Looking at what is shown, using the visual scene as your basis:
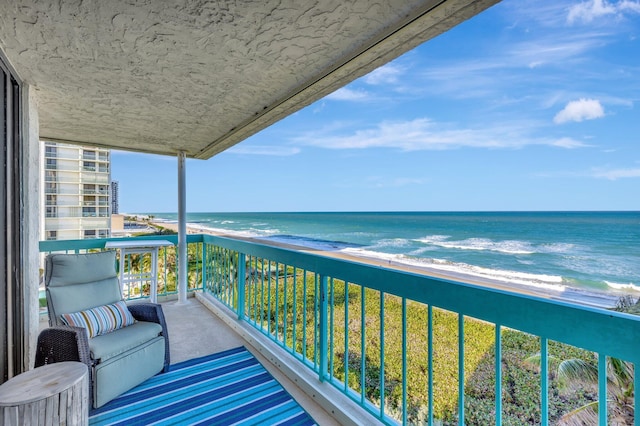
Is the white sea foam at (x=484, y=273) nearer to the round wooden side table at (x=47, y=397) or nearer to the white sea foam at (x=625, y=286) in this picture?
the white sea foam at (x=625, y=286)

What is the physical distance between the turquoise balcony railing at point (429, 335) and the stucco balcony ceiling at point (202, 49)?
3.98 feet

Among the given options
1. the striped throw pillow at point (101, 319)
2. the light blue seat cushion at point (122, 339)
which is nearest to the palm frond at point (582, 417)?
the light blue seat cushion at point (122, 339)

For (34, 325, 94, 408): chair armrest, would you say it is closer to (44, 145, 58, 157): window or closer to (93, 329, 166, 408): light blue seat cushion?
(93, 329, 166, 408): light blue seat cushion

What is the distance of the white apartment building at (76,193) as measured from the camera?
21781 mm

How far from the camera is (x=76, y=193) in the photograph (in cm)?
2358

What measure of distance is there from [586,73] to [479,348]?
21.3 metres

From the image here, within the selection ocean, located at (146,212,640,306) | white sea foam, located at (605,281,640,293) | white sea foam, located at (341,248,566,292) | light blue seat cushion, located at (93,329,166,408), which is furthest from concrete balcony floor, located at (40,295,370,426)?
white sea foam, located at (605,281,640,293)

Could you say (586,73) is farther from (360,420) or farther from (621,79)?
(360,420)

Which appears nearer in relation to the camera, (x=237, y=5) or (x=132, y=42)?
(x=237, y=5)

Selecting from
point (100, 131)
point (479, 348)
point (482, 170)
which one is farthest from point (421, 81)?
point (100, 131)

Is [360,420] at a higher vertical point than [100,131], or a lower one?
lower

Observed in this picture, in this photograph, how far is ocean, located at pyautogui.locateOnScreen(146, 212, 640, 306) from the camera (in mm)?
13378

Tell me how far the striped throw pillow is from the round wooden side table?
0.60 metres

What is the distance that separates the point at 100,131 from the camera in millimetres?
3361
